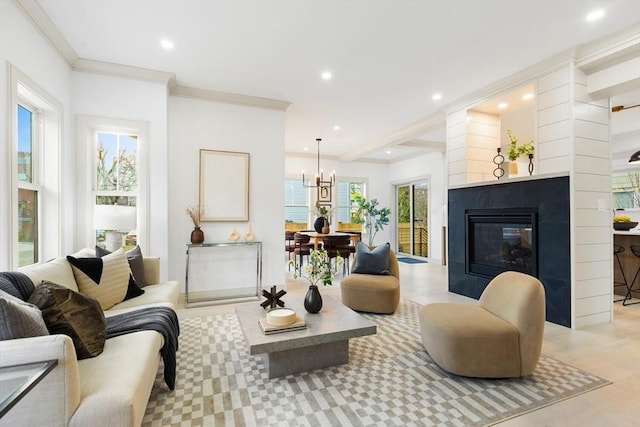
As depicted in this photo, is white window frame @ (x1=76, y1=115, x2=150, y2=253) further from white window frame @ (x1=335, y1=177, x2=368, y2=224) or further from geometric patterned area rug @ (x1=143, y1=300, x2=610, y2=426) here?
white window frame @ (x1=335, y1=177, x2=368, y2=224)

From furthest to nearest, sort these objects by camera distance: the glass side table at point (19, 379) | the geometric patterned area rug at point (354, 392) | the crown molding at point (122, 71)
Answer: the crown molding at point (122, 71) → the geometric patterned area rug at point (354, 392) → the glass side table at point (19, 379)

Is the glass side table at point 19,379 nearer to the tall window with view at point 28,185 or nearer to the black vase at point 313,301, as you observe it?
the black vase at point 313,301

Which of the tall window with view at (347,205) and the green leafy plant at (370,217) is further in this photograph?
the tall window with view at (347,205)

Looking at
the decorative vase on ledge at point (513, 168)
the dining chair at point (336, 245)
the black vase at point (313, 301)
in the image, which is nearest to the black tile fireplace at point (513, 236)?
the decorative vase on ledge at point (513, 168)

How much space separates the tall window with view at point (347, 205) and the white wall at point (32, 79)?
638 cm

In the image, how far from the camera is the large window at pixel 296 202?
8.38 m

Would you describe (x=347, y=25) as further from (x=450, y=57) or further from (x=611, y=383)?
(x=611, y=383)

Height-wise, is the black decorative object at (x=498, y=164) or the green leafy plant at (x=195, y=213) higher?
the black decorative object at (x=498, y=164)

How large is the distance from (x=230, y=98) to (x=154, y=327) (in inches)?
133

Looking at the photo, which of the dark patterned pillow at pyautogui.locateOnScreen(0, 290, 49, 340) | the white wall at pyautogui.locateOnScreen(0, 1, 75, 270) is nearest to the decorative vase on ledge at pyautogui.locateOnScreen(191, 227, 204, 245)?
the white wall at pyautogui.locateOnScreen(0, 1, 75, 270)

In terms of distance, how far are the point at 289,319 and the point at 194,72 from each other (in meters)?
3.17

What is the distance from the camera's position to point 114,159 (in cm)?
373

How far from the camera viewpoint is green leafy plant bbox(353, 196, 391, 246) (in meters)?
8.63

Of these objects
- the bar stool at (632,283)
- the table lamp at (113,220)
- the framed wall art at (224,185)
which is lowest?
the bar stool at (632,283)
